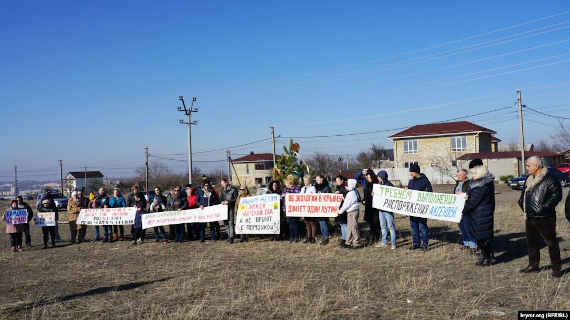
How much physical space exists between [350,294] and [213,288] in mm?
2377

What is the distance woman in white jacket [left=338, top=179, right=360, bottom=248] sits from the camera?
11.7m

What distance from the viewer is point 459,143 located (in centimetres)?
5278

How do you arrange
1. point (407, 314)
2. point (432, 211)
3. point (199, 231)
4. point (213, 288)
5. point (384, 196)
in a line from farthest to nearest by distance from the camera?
point (199, 231)
point (384, 196)
point (432, 211)
point (213, 288)
point (407, 314)

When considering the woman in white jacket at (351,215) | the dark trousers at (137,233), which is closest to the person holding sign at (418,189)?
the woman in white jacket at (351,215)

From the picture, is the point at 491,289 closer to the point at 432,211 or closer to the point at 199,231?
the point at 432,211

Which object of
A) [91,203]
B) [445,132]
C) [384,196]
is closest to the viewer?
[384,196]

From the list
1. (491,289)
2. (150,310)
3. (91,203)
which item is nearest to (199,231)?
(91,203)

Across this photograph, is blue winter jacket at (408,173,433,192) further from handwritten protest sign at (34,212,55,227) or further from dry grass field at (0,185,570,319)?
handwritten protest sign at (34,212,55,227)

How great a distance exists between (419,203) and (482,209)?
234 centimetres

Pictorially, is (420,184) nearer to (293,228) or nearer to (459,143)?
(293,228)

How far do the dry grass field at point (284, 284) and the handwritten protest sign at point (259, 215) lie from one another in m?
0.74

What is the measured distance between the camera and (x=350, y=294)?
7184 mm

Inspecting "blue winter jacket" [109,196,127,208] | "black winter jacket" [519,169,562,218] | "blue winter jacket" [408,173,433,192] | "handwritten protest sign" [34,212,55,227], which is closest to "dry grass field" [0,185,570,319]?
"black winter jacket" [519,169,562,218]

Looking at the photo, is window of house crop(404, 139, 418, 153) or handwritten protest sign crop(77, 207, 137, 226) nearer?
handwritten protest sign crop(77, 207, 137, 226)
